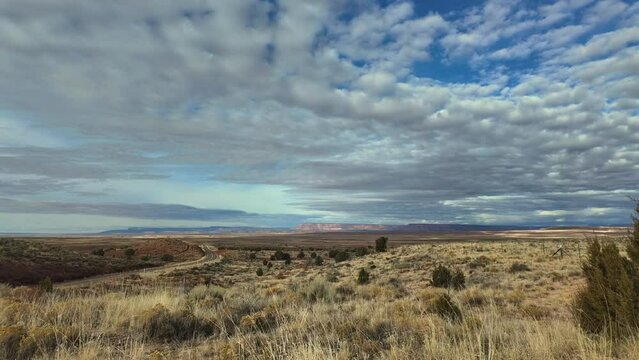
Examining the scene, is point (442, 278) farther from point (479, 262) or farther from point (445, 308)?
point (479, 262)

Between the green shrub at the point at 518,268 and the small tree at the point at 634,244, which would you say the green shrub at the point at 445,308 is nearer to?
the small tree at the point at 634,244

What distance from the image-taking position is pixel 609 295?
22.3 ft

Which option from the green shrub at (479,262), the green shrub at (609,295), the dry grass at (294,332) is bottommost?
the green shrub at (479,262)

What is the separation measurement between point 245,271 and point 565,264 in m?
33.1

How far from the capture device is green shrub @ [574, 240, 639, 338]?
643 cm

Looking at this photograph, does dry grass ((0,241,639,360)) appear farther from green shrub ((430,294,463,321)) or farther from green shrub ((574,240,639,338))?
green shrub ((574,240,639,338))

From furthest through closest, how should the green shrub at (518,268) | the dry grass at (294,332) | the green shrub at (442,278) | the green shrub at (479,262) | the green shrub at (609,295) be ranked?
1. the green shrub at (479,262)
2. the green shrub at (518,268)
3. the green shrub at (442,278)
4. the green shrub at (609,295)
5. the dry grass at (294,332)

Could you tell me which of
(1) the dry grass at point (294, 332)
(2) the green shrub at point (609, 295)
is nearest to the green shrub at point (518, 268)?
(1) the dry grass at point (294, 332)

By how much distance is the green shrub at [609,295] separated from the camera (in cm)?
643

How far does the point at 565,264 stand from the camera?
26984 mm

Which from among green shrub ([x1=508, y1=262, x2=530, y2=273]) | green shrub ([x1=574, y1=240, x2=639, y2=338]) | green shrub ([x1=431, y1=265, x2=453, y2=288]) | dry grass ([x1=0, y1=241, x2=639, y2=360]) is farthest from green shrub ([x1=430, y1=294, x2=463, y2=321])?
green shrub ([x1=508, y1=262, x2=530, y2=273])

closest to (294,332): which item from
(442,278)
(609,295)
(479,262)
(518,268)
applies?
(609,295)

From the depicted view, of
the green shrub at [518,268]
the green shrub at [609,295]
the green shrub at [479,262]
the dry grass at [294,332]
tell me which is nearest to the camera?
the dry grass at [294,332]

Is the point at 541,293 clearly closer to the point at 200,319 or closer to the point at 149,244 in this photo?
the point at 200,319
